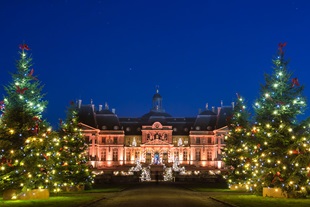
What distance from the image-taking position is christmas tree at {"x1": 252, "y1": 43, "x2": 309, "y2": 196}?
88.3 feet

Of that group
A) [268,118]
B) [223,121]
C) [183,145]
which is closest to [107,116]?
[183,145]

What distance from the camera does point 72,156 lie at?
36688 mm

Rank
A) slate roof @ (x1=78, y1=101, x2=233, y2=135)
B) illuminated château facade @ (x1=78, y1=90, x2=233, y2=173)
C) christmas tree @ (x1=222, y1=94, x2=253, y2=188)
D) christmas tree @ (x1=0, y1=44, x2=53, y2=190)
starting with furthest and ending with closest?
slate roof @ (x1=78, y1=101, x2=233, y2=135)
illuminated château facade @ (x1=78, y1=90, x2=233, y2=173)
christmas tree @ (x1=222, y1=94, x2=253, y2=188)
christmas tree @ (x1=0, y1=44, x2=53, y2=190)

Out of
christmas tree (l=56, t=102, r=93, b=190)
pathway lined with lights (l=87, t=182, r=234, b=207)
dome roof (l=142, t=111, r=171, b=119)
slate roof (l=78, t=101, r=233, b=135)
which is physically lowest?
pathway lined with lights (l=87, t=182, r=234, b=207)

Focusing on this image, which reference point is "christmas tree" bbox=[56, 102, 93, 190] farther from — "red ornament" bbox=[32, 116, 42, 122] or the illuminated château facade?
the illuminated château facade

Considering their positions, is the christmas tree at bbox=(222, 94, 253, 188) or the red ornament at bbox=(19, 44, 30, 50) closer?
the red ornament at bbox=(19, 44, 30, 50)

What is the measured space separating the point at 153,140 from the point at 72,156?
5231 cm

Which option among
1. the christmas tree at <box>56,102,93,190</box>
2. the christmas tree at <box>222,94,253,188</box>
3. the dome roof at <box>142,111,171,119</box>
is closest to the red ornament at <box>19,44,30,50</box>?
the christmas tree at <box>56,102,93,190</box>

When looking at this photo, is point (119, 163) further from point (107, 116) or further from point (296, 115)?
point (296, 115)

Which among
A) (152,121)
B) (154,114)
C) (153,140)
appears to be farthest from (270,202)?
(154,114)

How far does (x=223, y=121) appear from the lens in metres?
90.0

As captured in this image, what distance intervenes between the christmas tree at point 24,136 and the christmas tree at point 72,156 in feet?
24.1

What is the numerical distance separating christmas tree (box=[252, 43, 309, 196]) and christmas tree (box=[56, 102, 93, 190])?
14449mm

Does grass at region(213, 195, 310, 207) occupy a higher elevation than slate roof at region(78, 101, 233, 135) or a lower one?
lower
